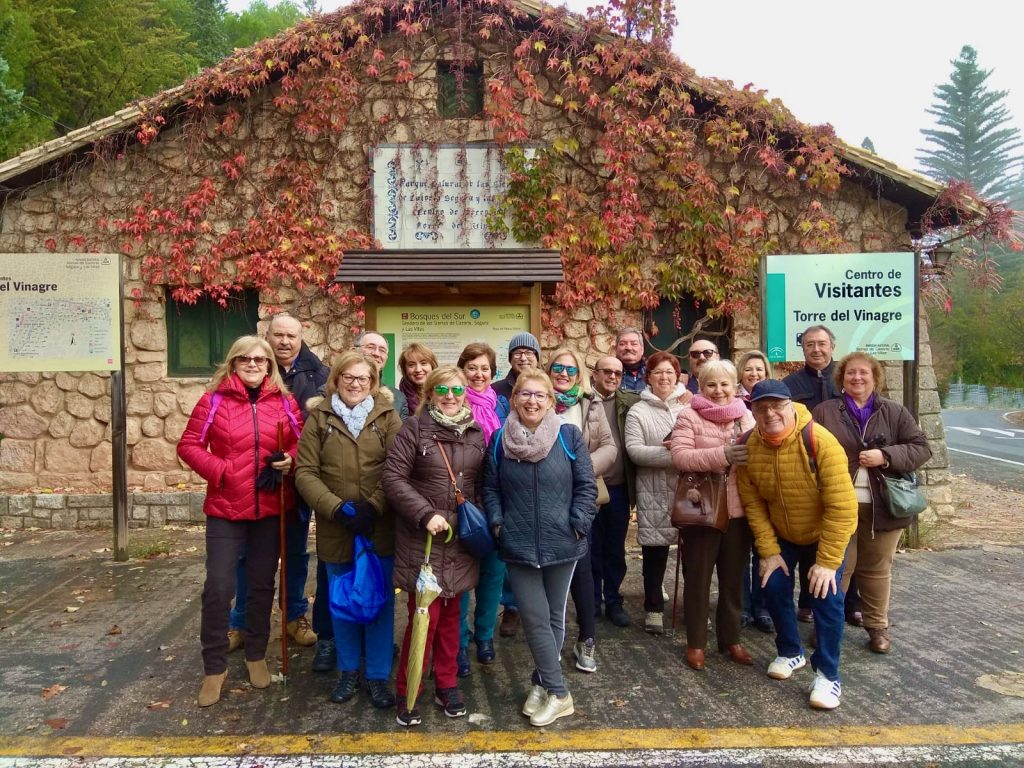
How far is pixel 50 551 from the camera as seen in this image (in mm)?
6809

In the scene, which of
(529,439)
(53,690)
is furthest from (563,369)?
(53,690)

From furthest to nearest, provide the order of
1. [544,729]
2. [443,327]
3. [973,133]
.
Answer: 1. [973,133]
2. [443,327]
3. [544,729]

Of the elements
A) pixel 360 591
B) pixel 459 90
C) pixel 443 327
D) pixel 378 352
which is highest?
pixel 459 90

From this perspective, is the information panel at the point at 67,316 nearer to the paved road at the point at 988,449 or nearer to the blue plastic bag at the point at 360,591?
the blue plastic bag at the point at 360,591

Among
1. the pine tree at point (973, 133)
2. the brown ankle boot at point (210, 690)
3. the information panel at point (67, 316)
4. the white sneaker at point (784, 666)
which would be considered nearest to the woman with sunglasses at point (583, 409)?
the white sneaker at point (784, 666)

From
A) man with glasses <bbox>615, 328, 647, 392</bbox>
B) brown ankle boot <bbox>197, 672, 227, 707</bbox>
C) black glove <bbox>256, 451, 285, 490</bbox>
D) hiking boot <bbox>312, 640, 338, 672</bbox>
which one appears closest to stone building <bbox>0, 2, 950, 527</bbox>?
man with glasses <bbox>615, 328, 647, 392</bbox>

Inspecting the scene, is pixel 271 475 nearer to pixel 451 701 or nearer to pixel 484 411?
pixel 484 411

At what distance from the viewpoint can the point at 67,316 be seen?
20.8ft

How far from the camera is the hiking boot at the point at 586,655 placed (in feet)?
13.1

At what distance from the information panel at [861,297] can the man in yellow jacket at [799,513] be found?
3.25 metres

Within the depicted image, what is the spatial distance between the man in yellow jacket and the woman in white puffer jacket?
0.63 metres

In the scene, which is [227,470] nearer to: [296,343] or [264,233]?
[296,343]

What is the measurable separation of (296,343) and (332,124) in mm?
4198

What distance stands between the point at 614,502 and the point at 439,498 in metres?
1.61
